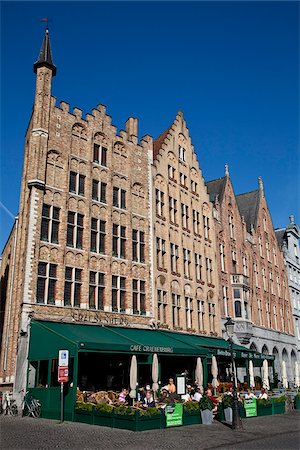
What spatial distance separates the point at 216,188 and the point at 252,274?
8629mm

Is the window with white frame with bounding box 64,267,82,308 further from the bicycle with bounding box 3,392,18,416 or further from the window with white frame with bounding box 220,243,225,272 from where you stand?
the window with white frame with bounding box 220,243,225,272

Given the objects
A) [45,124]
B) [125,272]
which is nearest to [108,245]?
[125,272]

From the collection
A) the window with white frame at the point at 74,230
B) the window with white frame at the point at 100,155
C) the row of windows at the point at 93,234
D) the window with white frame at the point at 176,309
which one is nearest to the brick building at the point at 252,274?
the window with white frame at the point at 176,309

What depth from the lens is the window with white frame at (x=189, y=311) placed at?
3067 cm

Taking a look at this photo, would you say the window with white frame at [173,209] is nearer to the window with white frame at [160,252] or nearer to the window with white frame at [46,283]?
the window with white frame at [160,252]

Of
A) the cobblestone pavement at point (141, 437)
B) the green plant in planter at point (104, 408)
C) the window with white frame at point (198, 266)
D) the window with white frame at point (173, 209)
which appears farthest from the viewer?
the window with white frame at point (198, 266)

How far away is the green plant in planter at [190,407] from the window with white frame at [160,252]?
12.3m

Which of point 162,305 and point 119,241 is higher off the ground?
point 119,241

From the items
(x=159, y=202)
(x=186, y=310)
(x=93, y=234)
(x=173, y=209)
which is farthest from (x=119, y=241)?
(x=186, y=310)

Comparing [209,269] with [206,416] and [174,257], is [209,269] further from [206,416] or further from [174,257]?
[206,416]

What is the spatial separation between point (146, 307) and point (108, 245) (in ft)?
15.1

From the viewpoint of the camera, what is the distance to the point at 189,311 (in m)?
31.2

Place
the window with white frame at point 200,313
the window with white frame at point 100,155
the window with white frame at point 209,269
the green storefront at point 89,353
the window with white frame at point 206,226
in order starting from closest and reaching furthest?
the green storefront at point 89,353
the window with white frame at point 100,155
the window with white frame at point 200,313
the window with white frame at point 209,269
the window with white frame at point 206,226

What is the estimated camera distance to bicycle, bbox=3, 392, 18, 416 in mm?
19547
